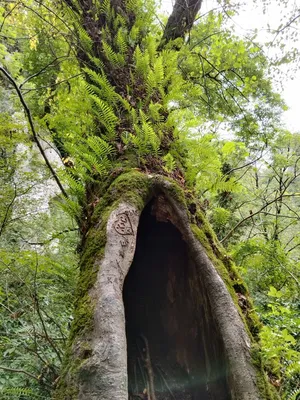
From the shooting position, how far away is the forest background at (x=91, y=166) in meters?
2.88

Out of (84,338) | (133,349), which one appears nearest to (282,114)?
(133,349)

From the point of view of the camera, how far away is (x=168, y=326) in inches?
118

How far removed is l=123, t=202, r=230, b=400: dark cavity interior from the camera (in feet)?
8.47

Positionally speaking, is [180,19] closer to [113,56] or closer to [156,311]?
[113,56]

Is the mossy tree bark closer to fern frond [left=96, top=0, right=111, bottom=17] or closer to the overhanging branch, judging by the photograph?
fern frond [left=96, top=0, right=111, bottom=17]

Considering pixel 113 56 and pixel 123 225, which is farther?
pixel 113 56

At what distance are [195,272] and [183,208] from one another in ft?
2.14

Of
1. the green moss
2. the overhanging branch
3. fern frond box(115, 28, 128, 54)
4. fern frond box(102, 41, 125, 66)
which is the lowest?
the green moss

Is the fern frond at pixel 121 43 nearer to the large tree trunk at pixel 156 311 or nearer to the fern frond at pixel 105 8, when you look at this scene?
the fern frond at pixel 105 8

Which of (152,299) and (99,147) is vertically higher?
(99,147)

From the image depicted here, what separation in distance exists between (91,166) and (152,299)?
4.81 ft

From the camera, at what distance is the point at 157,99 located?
344 cm

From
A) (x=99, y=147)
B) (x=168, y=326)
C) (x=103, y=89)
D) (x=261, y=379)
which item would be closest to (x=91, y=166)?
(x=99, y=147)

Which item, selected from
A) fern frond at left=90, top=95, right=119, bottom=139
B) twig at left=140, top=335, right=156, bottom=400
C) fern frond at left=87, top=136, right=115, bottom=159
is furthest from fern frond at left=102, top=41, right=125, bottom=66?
twig at left=140, top=335, right=156, bottom=400
